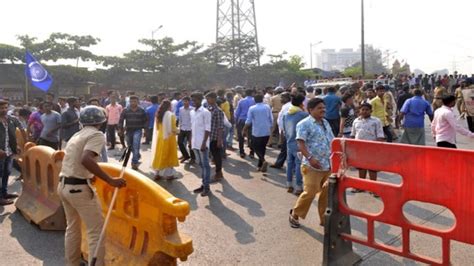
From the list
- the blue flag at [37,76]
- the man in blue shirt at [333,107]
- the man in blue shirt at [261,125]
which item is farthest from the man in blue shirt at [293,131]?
the blue flag at [37,76]

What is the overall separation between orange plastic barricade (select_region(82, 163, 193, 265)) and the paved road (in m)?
0.77

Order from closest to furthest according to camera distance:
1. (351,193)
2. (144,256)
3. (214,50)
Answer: (144,256) → (351,193) → (214,50)

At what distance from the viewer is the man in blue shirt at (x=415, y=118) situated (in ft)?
26.5

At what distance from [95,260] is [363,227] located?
334 centimetres

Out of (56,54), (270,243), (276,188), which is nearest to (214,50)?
(56,54)

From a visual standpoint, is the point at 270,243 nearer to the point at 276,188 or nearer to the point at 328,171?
the point at 328,171

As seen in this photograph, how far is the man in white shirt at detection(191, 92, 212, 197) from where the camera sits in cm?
704

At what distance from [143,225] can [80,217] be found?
0.58 m

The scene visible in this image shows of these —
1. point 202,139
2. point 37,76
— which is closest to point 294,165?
point 202,139

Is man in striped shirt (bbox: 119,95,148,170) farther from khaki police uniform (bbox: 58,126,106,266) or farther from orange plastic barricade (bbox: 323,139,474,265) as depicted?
orange plastic barricade (bbox: 323,139,474,265)

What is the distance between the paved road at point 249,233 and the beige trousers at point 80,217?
2.67ft

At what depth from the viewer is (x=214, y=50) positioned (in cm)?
4259

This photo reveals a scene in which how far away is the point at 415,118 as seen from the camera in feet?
26.6

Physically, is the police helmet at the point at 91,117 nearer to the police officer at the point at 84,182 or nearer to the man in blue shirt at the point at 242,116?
the police officer at the point at 84,182
